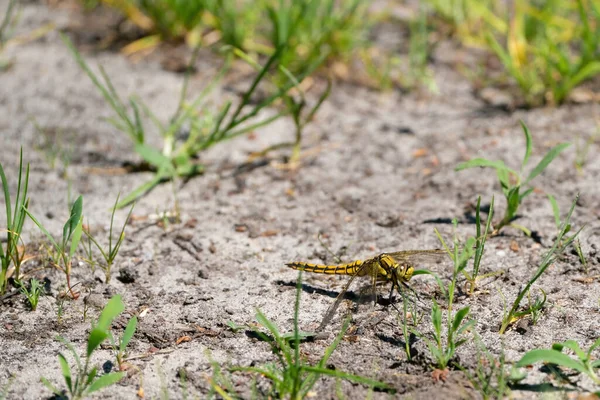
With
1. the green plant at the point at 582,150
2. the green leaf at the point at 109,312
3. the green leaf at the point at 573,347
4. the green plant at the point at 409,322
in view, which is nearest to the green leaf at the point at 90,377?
the green leaf at the point at 109,312

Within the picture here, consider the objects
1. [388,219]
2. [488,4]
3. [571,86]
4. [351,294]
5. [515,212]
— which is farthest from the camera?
[488,4]

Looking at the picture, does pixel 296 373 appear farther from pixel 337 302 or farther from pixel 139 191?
pixel 139 191

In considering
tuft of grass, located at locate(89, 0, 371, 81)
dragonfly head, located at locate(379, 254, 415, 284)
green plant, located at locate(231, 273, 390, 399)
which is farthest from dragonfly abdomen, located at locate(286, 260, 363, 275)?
tuft of grass, located at locate(89, 0, 371, 81)

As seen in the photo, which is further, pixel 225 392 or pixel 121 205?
pixel 121 205

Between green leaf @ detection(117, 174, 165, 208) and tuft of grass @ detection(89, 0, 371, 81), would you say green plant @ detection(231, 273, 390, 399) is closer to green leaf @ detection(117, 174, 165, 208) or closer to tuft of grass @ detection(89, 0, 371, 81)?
green leaf @ detection(117, 174, 165, 208)

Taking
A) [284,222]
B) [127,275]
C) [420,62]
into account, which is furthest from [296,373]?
[420,62]

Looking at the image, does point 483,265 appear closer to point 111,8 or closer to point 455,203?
Result: point 455,203

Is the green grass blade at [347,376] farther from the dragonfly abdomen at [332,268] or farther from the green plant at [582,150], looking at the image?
the green plant at [582,150]

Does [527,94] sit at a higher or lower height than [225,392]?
higher


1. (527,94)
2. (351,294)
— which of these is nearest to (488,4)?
(527,94)

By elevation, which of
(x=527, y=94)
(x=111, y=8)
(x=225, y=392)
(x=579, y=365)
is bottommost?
(x=225, y=392)
